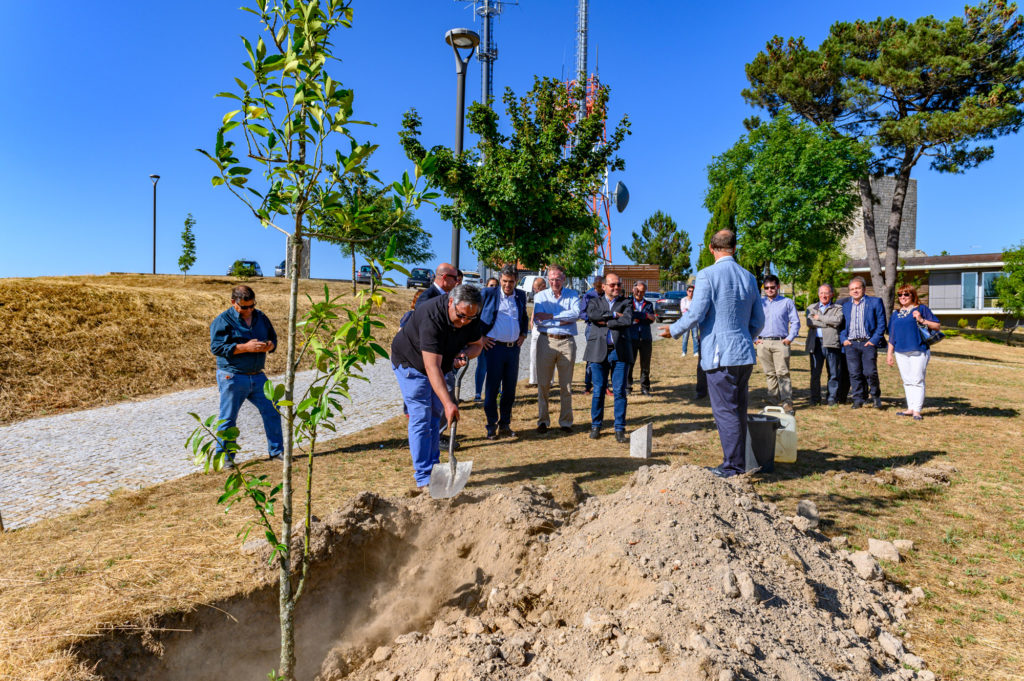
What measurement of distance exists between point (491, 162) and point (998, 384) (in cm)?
1193

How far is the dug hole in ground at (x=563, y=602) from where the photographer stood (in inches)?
99.9

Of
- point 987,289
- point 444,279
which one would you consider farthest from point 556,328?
point 987,289

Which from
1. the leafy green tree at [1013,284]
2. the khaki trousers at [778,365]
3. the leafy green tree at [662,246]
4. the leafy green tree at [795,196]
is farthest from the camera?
the leafy green tree at [662,246]

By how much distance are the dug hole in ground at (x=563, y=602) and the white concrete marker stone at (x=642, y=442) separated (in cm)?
161

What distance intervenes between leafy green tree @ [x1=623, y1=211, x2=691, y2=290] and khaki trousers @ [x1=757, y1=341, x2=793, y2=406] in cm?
5275

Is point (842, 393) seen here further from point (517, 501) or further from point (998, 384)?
point (517, 501)

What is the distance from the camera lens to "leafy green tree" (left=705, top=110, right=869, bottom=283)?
63.1ft

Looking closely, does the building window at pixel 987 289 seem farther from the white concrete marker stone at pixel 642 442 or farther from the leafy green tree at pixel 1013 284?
the white concrete marker stone at pixel 642 442

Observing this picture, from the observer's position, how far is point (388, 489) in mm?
5191

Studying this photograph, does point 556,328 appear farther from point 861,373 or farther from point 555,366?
point 861,373

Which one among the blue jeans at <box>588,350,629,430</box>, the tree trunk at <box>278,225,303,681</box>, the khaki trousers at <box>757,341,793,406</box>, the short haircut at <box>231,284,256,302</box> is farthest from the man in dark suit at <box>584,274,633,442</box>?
the tree trunk at <box>278,225,303,681</box>

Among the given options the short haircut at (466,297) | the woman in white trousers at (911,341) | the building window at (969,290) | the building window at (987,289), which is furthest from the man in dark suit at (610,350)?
the building window at (969,290)

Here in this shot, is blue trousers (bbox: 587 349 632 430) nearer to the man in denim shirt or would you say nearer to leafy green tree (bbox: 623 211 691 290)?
the man in denim shirt

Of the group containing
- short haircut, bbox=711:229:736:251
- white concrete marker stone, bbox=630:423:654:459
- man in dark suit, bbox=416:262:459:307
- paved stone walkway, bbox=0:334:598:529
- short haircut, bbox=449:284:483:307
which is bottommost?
paved stone walkway, bbox=0:334:598:529
